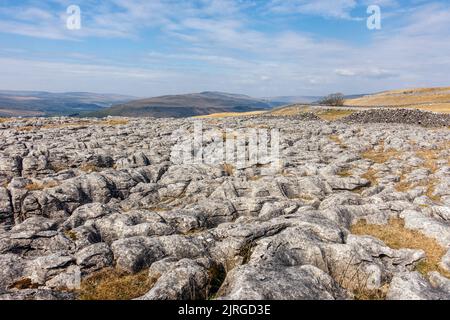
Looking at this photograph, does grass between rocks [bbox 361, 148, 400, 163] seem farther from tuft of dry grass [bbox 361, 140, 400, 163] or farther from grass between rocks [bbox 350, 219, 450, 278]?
grass between rocks [bbox 350, 219, 450, 278]

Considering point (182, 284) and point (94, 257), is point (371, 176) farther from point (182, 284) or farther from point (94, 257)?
point (94, 257)

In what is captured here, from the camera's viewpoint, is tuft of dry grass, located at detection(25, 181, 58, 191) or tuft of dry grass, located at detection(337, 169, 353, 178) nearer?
tuft of dry grass, located at detection(25, 181, 58, 191)

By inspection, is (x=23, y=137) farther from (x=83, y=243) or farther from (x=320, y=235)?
(x=320, y=235)

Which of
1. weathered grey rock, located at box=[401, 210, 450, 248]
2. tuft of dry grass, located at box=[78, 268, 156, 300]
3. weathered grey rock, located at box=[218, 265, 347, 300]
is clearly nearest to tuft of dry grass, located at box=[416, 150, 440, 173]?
weathered grey rock, located at box=[401, 210, 450, 248]

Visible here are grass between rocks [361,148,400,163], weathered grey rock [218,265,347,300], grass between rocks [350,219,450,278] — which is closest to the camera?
weathered grey rock [218,265,347,300]

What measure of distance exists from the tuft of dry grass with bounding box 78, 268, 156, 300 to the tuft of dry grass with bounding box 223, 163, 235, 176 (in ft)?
89.3

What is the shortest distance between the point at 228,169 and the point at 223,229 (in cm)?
2402

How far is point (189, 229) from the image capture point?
2678 centimetres

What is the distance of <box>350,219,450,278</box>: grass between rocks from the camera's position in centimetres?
2025

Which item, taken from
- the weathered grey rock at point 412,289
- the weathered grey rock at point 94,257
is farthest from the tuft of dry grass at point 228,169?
the weathered grey rock at point 412,289

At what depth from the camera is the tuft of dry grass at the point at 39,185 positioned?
1375 inches
